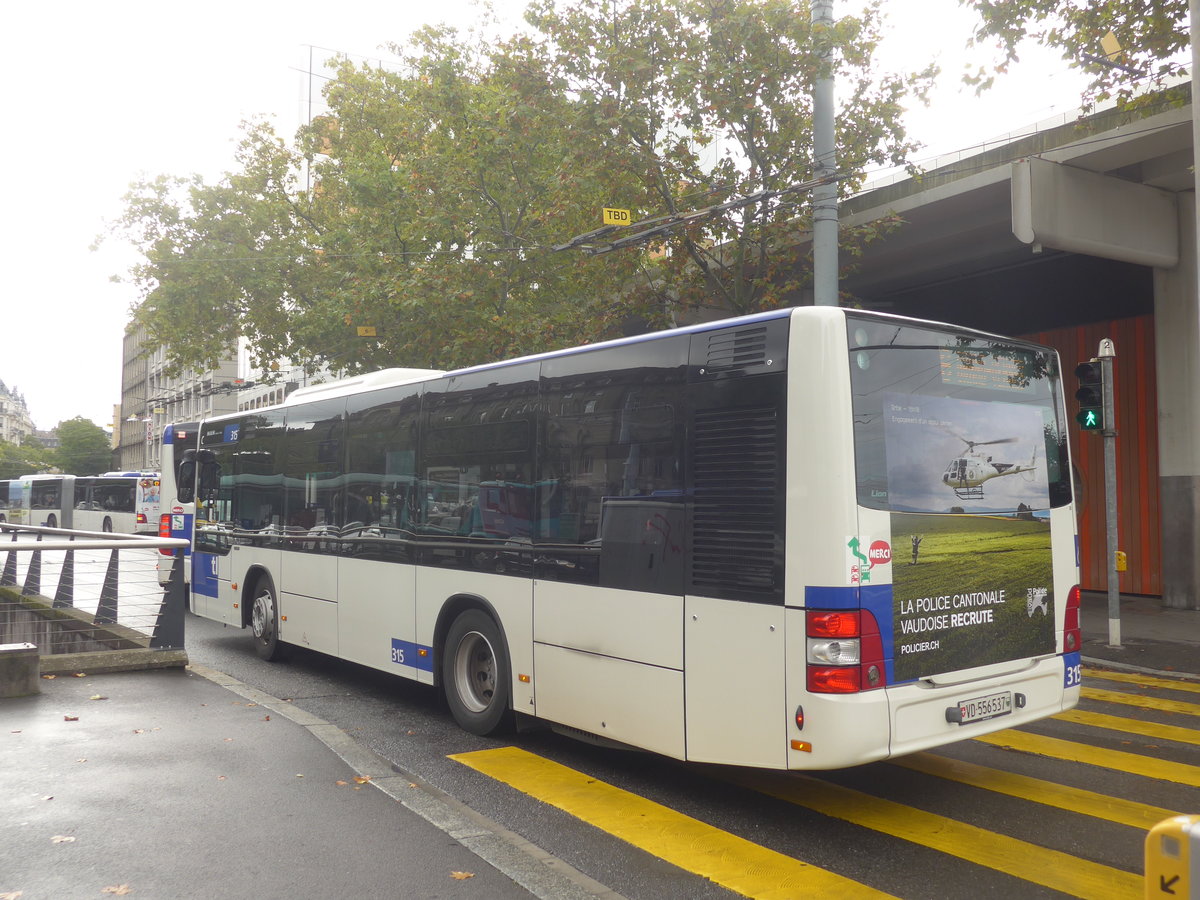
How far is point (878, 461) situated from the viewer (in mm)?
5168

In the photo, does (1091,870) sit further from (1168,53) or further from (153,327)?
(153,327)

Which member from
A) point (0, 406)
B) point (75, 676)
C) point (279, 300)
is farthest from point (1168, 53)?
point (0, 406)

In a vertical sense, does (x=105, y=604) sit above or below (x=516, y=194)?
below

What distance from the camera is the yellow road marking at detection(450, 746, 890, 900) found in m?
4.52

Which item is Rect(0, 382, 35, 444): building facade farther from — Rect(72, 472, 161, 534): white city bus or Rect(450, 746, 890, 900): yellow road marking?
Rect(450, 746, 890, 900): yellow road marking

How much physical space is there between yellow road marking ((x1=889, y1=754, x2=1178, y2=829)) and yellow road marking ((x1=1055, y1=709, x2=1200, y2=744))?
1174mm

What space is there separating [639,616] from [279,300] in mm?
27099

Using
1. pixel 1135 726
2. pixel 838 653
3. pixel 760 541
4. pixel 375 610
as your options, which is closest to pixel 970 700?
pixel 838 653

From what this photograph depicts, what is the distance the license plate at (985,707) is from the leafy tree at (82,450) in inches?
5232

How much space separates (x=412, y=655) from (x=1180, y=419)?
1254 centimetres

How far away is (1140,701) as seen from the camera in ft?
29.3

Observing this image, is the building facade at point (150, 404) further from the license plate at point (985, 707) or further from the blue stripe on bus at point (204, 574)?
the license plate at point (985, 707)

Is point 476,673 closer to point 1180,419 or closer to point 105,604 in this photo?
point 105,604

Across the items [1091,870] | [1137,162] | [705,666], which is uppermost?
[1137,162]
